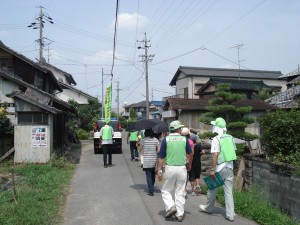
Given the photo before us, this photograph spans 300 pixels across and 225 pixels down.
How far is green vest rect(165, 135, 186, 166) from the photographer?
7441mm

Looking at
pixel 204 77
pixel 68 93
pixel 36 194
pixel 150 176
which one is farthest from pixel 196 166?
pixel 68 93

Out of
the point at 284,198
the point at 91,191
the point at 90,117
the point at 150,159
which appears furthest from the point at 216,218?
the point at 90,117

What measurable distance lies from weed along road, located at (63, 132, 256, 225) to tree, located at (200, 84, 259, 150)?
20.7 ft

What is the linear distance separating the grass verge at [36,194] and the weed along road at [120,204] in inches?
11.5

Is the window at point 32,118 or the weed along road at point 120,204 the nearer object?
the weed along road at point 120,204

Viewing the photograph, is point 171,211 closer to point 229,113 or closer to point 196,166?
point 196,166

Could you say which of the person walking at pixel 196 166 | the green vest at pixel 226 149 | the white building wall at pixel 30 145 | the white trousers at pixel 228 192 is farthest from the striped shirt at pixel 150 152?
the white building wall at pixel 30 145

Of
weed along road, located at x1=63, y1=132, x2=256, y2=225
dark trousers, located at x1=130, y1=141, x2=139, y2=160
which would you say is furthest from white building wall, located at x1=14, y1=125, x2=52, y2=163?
dark trousers, located at x1=130, y1=141, x2=139, y2=160

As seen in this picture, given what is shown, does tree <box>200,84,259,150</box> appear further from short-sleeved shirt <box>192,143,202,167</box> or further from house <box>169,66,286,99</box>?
house <box>169,66,286,99</box>

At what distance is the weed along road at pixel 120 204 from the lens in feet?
23.9

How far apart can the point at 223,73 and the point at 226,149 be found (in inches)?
1525

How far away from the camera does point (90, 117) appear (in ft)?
142

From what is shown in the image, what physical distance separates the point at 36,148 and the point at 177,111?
1428 centimetres

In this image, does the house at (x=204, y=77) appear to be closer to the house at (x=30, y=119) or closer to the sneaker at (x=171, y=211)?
the house at (x=30, y=119)
